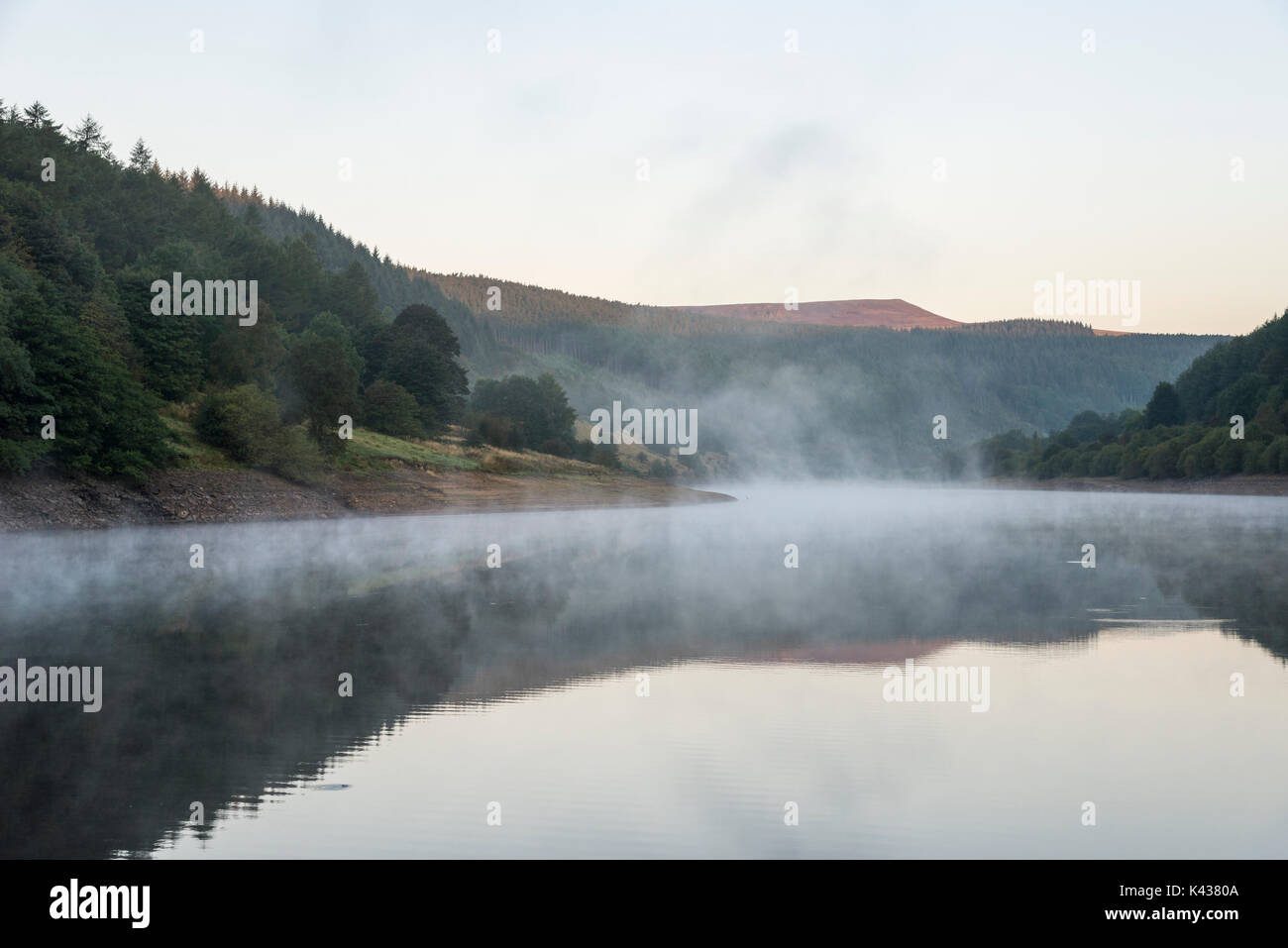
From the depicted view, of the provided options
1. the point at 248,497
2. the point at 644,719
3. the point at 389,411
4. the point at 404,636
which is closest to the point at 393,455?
the point at 389,411

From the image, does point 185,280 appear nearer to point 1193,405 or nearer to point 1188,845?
point 1188,845

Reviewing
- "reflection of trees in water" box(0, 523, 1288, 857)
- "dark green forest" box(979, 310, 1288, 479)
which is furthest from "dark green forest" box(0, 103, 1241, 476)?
"dark green forest" box(979, 310, 1288, 479)

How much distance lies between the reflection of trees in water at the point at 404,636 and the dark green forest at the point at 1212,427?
108 metres

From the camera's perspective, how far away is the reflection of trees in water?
10555 mm

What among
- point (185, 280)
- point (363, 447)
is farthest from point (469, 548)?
point (185, 280)

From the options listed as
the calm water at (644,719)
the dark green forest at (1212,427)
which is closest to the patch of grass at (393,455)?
the calm water at (644,719)

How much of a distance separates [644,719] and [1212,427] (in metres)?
160

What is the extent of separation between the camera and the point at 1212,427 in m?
154

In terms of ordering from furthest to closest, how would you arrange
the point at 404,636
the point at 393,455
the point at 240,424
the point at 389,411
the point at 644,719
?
the point at 389,411 < the point at 393,455 < the point at 240,424 < the point at 404,636 < the point at 644,719

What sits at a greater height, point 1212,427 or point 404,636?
point 1212,427

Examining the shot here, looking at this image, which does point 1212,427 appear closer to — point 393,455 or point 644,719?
point 393,455

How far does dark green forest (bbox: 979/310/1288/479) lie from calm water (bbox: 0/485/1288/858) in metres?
119

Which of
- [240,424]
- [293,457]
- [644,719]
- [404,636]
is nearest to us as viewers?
[644,719]
